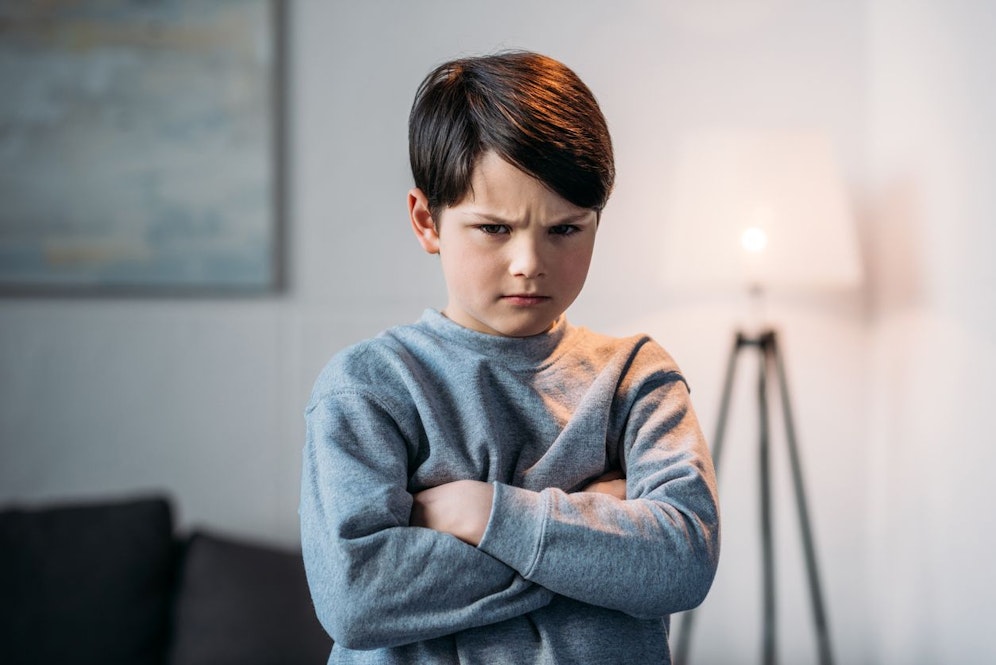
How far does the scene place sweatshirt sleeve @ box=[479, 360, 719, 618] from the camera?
0.87m

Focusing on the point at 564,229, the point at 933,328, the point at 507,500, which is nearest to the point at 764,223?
the point at 933,328

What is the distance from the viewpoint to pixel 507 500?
87 cm

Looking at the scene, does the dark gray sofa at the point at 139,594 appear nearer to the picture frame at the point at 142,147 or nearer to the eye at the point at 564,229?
the picture frame at the point at 142,147

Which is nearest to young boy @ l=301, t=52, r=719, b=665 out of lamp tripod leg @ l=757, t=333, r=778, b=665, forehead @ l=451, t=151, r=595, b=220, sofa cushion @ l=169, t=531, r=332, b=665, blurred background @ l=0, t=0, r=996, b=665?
forehead @ l=451, t=151, r=595, b=220

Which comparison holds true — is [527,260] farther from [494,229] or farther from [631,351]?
[631,351]

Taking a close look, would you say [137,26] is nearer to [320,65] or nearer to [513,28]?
[320,65]

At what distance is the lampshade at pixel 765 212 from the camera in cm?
230

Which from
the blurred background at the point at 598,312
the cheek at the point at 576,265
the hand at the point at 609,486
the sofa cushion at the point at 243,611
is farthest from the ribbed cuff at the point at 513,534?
the blurred background at the point at 598,312

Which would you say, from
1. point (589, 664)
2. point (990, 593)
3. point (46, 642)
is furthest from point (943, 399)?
point (46, 642)

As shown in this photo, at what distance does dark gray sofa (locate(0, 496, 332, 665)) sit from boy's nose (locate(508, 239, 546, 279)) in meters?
1.59

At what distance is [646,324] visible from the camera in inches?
105

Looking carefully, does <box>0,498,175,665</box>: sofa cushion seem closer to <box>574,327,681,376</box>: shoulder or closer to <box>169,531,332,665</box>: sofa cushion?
<box>169,531,332,665</box>: sofa cushion

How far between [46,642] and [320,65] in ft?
5.29

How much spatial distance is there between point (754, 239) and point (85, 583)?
1.75 metres
